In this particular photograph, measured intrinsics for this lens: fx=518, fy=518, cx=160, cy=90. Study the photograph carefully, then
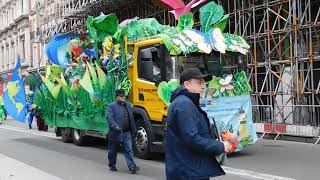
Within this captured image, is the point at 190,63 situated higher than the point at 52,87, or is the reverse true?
the point at 190,63

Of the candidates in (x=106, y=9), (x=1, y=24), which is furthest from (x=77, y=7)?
(x=1, y=24)

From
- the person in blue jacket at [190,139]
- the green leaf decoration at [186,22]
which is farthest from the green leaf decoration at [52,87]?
the person in blue jacket at [190,139]

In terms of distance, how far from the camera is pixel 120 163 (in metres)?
12.2

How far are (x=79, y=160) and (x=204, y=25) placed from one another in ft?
14.8

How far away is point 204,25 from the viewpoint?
1270cm

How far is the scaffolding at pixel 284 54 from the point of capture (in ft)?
55.5

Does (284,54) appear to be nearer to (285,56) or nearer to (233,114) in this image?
(285,56)

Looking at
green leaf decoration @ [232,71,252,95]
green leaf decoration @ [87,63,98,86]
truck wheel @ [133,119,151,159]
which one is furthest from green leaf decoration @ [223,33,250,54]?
green leaf decoration @ [87,63,98,86]

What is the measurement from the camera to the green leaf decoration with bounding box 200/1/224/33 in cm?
1270

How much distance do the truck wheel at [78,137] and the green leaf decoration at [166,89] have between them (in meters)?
5.08

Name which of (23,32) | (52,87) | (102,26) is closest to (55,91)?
(52,87)

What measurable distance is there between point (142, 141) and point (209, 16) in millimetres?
3497

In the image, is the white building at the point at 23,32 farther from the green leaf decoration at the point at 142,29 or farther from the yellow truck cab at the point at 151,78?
the yellow truck cab at the point at 151,78

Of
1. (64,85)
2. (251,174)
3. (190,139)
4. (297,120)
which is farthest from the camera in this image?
(297,120)
